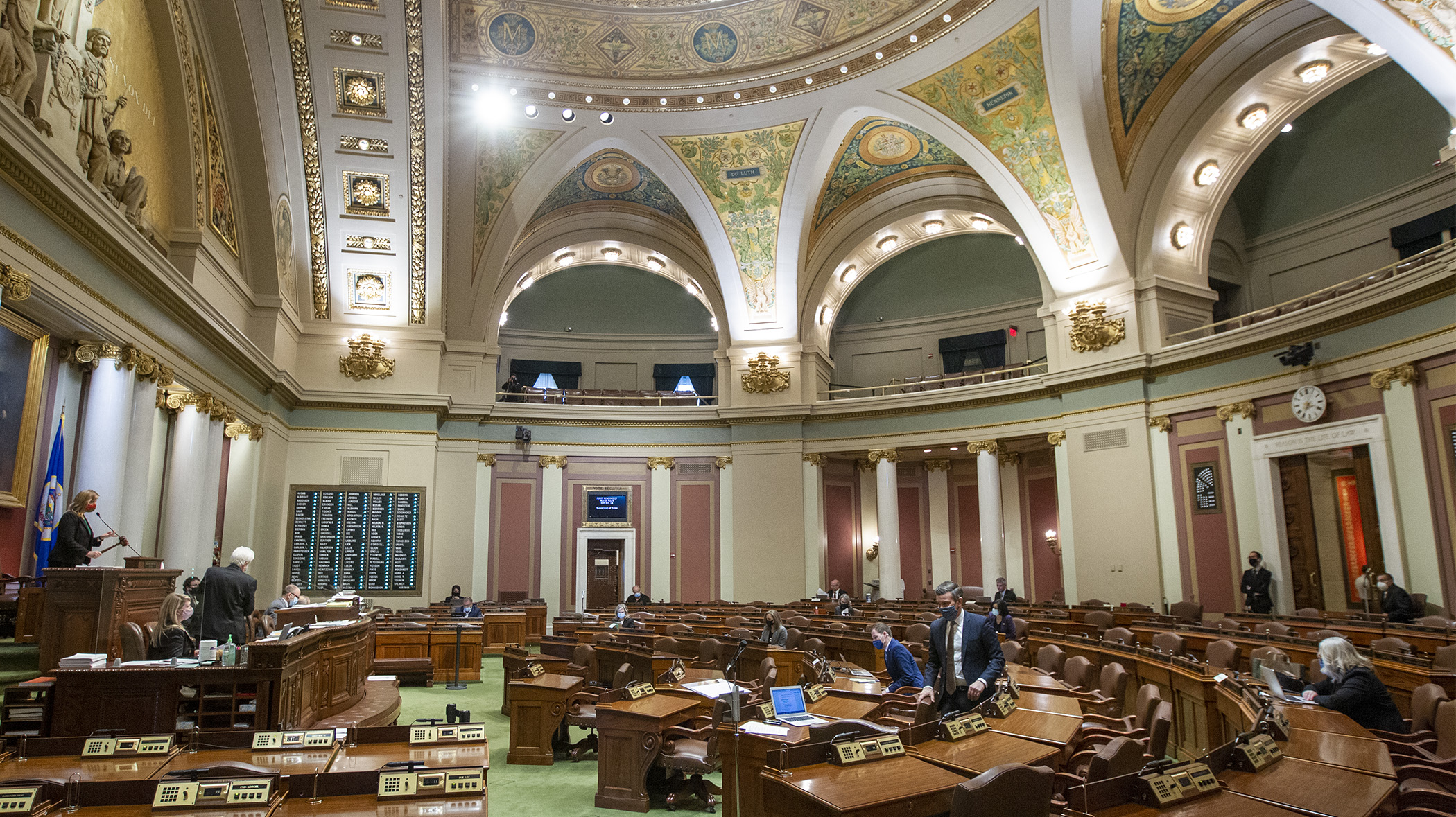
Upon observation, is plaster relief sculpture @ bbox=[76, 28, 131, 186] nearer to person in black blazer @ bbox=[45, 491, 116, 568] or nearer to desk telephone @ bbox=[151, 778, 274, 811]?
person in black blazer @ bbox=[45, 491, 116, 568]

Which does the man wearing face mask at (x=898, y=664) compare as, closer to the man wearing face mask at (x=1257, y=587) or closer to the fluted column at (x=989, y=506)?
the man wearing face mask at (x=1257, y=587)

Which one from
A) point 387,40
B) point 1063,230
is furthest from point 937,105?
point 387,40

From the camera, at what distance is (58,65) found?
802 centimetres

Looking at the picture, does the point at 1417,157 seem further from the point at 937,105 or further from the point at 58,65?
the point at 58,65

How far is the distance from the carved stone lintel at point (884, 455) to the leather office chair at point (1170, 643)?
422 inches

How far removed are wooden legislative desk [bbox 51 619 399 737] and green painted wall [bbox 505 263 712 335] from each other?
712 inches

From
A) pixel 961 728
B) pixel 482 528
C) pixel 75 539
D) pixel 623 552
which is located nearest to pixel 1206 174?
pixel 623 552

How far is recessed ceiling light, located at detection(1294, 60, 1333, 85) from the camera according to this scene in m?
13.8

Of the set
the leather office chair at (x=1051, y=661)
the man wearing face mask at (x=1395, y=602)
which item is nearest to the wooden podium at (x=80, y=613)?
the leather office chair at (x=1051, y=661)

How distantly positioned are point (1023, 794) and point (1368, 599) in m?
11.9

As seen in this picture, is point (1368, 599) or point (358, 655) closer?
point (358, 655)

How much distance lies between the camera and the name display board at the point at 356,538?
1645cm

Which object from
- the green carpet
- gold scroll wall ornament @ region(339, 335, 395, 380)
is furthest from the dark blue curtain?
the green carpet

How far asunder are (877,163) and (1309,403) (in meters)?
9.85
